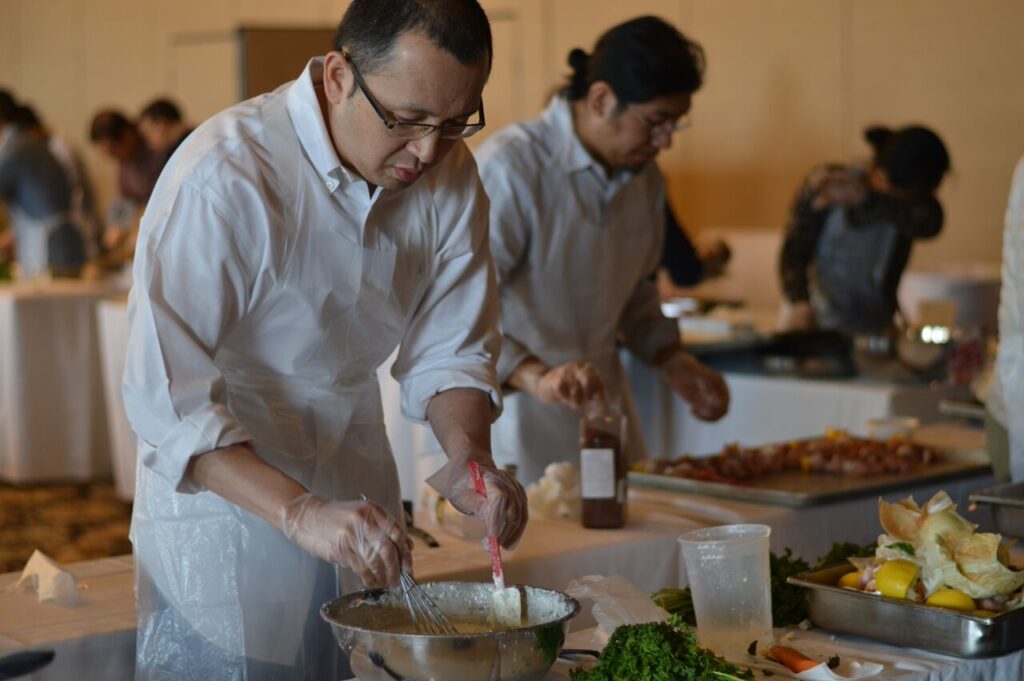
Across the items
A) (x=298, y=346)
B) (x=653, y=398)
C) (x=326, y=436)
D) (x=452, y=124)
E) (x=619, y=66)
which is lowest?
(x=653, y=398)

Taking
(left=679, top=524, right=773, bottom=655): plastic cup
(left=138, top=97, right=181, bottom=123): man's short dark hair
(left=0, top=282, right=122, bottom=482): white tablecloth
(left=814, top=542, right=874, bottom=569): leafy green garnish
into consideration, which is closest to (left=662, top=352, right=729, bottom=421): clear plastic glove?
(left=814, top=542, right=874, bottom=569): leafy green garnish

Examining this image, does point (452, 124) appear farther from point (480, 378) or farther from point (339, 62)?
point (480, 378)

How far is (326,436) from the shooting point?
1596 millimetres

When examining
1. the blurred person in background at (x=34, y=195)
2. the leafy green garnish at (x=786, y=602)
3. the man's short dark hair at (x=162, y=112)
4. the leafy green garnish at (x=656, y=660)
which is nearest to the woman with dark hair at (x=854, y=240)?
the leafy green garnish at (x=786, y=602)

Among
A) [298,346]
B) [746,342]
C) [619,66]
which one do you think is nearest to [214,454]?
[298,346]

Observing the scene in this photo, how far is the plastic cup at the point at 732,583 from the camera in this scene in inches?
58.6

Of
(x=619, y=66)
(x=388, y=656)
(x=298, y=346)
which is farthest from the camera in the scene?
(x=619, y=66)

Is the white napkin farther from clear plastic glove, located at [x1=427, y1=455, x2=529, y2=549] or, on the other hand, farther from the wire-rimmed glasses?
the wire-rimmed glasses

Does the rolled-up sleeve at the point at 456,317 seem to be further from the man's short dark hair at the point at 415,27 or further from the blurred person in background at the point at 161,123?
the blurred person in background at the point at 161,123

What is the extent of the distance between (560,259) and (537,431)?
1.05 ft

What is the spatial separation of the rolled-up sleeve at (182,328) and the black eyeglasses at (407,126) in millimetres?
184

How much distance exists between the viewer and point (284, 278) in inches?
58.6

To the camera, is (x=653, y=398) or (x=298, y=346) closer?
(x=298, y=346)

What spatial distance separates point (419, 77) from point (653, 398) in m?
2.69
